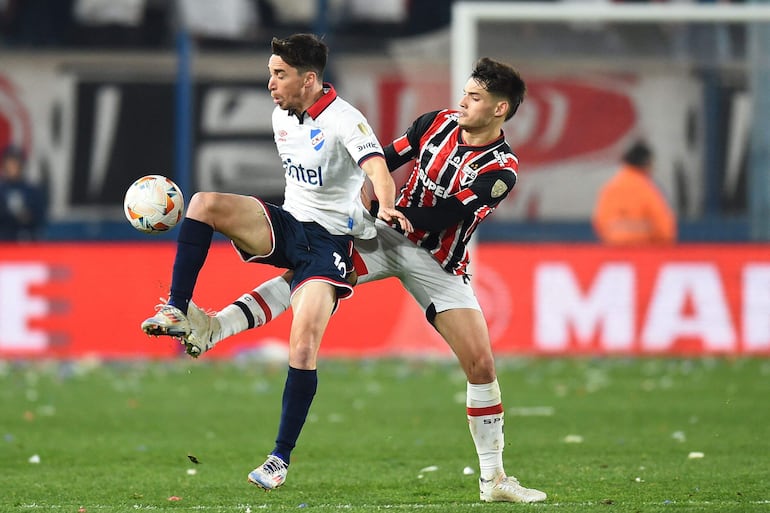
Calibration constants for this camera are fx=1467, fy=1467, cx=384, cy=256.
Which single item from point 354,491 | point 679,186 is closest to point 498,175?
point 354,491

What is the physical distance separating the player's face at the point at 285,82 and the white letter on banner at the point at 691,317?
850 centimetres

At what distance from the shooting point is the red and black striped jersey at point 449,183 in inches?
289

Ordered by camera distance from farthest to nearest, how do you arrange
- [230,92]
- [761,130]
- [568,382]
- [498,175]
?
[230,92] → [761,130] → [568,382] → [498,175]

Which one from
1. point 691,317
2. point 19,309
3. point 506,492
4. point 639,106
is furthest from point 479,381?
point 639,106

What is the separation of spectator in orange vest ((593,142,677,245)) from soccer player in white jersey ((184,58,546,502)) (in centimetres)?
830

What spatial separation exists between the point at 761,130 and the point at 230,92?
9402 millimetres

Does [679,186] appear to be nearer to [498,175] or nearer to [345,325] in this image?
[345,325]

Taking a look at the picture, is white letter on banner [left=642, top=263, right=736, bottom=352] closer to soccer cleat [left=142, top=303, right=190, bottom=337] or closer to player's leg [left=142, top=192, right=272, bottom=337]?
player's leg [left=142, top=192, right=272, bottom=337]

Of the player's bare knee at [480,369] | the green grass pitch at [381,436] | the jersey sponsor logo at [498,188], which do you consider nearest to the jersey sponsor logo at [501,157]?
the jersey sponsor logo at [498,188]

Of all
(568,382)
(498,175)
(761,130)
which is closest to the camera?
(498,175)

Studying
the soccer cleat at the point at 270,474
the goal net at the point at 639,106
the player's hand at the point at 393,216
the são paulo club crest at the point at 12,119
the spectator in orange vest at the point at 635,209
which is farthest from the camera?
the são paulo club crest at the point at 12,119

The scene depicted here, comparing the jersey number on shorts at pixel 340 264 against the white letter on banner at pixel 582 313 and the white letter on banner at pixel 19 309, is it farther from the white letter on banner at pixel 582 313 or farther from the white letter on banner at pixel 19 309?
the white letter on banner at pixel 19 309

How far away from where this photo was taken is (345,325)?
1508cm

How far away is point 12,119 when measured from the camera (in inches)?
917
